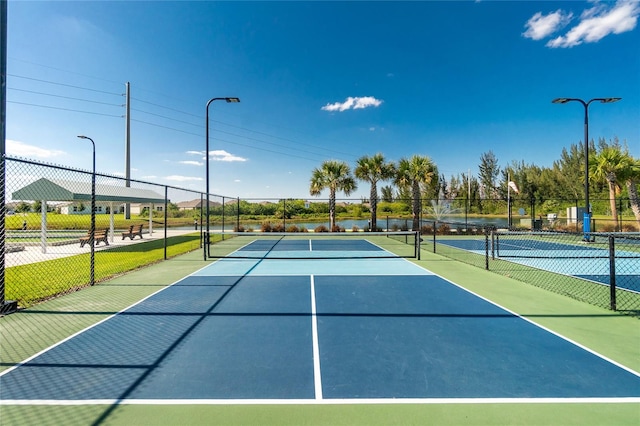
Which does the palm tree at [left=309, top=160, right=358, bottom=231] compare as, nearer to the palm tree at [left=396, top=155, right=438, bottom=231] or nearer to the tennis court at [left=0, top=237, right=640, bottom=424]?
the palm tree at [left=396, top=155, right=438, bottom=231]

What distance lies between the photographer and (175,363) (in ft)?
12.8

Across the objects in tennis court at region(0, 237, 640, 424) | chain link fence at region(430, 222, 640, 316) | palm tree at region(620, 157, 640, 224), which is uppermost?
palm tree at region(620, 157, 640, 224)

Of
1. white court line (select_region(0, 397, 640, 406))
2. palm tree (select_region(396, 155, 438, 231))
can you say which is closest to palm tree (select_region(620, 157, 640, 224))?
palm tree (select_region(396, 155, 438, 231))

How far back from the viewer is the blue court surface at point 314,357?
3314 mm

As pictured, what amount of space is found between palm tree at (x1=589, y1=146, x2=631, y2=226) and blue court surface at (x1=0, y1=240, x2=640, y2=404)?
22.6 m

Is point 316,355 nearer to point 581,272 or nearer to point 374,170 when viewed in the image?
point 581,272

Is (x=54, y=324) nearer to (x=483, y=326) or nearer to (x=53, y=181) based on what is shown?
(x=483, y=326)

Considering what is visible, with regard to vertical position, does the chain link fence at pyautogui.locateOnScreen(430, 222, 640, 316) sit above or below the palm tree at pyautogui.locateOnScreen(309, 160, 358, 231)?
below

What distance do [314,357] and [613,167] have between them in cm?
2687

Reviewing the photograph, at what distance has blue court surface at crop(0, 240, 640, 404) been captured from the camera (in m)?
3.31

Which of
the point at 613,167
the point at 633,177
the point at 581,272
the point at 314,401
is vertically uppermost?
the point at 613,167

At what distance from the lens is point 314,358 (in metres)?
4.00

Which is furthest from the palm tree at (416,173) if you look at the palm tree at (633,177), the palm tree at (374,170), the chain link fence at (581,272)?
the palm tree at (633,177)

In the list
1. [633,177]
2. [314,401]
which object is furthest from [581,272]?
[633,177]
